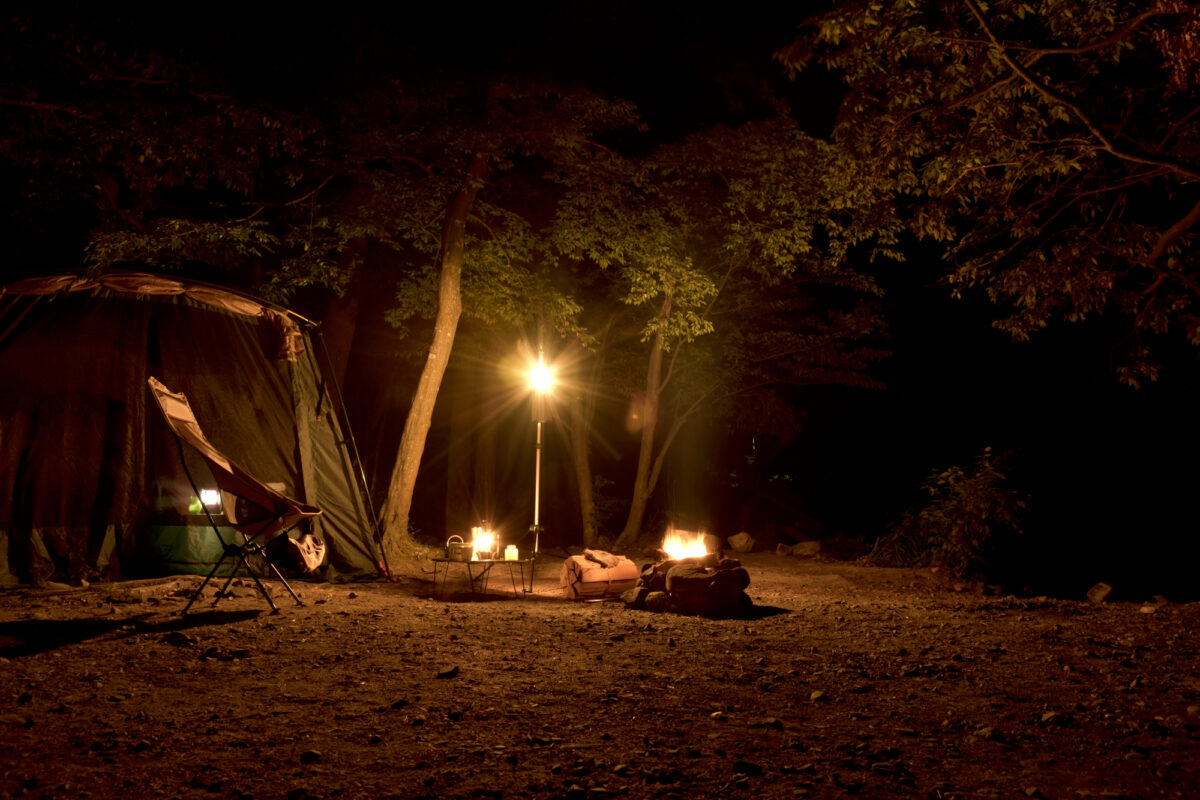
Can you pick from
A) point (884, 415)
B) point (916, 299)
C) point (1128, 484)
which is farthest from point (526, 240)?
point (884, 415)

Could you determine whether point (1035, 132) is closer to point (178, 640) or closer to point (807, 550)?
point (178, 640)

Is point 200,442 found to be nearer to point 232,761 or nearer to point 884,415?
point 232,761

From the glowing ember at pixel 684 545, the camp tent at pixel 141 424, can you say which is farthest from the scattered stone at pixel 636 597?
the camp tent at pixel 141 424

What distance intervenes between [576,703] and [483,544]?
375 cm

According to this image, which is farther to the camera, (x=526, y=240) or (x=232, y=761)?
(x=526, y=240)

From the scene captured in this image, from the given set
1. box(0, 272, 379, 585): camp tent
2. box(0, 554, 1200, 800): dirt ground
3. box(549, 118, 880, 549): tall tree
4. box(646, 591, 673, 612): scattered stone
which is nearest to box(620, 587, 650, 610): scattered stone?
box(646, 591, 673, 612): scattered stone

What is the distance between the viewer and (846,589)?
8203mm

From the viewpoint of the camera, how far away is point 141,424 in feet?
22.5

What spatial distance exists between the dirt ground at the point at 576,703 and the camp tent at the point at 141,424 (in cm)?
73

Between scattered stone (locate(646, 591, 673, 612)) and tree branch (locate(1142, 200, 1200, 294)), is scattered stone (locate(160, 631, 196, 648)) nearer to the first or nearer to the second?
scattered stone (locate(646, 591, 673, 612))

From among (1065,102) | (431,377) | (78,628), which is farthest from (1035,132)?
(78,628)

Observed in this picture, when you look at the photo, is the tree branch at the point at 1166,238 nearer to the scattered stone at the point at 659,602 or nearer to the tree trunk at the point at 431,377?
the scattered stone at the point at 659,602

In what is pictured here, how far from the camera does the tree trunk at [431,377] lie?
924 cm

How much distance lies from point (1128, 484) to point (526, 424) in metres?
12.3
